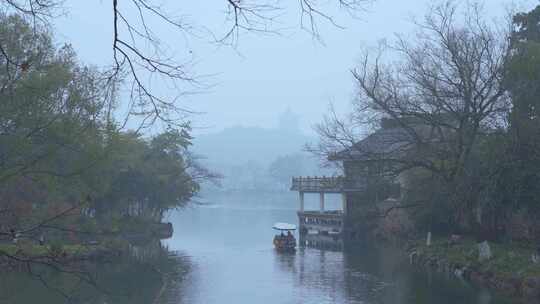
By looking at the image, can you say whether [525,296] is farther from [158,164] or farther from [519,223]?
[158,164]

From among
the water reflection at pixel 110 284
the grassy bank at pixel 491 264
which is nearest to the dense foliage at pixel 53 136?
the water reflection at pixel 110 284

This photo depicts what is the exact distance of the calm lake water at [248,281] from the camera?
18375 millimetres

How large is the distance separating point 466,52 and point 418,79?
6.76 ft

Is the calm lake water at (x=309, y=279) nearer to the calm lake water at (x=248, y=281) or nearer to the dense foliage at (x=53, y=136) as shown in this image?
the calm lake water at (x=248, y=281)

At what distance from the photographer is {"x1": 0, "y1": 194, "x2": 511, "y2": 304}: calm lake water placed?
18.4 meters

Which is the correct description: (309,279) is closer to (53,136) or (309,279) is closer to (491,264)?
(491,264)

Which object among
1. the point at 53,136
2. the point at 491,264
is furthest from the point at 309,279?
the point at 53,136

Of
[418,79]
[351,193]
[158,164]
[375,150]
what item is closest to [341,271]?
[375,150]

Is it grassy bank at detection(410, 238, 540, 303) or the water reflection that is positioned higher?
grassy bank at detection(410, 238, 540, 303)

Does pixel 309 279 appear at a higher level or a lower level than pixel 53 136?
lower

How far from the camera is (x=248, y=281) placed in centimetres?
2253

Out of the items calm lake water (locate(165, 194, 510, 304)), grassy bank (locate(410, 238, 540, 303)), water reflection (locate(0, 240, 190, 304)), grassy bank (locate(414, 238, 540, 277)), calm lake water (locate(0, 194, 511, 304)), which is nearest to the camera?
water reflection (locate(0, 240, 190, 304))

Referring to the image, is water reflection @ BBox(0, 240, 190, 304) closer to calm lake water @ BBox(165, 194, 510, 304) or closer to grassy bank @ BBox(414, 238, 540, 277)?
calm lake water @ BBox(165, 194, 510, 304)

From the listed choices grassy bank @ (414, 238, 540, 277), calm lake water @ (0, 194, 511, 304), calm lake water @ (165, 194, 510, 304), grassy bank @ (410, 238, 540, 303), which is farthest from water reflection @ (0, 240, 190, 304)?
grassy bank @ (414, 238, 540, 277)
